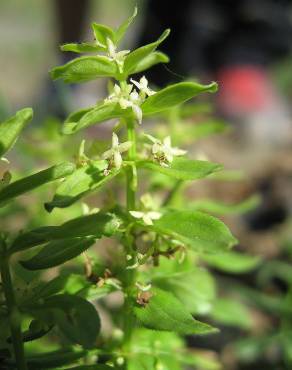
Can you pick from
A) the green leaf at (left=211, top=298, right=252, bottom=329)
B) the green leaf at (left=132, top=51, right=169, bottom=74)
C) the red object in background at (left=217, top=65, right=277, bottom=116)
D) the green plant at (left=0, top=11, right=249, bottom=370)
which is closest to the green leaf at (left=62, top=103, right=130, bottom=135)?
the green plant at (left=0, top=11, right=249, bottom=370)

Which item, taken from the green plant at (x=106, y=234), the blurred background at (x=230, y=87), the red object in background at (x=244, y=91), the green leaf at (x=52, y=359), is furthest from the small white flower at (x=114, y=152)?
the red object in background at (x=244, y=91)

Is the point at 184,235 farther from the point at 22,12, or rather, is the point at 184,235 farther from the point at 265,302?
the point at 22,12

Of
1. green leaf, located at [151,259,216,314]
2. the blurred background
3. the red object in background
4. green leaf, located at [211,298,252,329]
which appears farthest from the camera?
the red object in background

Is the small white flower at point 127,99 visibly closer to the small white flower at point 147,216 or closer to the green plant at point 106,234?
the green plant at point 106,234

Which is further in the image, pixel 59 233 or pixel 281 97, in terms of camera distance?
pixel 281 97

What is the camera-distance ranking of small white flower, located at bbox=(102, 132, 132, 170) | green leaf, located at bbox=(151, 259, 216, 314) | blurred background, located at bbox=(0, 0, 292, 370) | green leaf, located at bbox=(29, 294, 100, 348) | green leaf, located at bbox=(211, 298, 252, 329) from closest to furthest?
green leaf, located at bbox=(29, 294, 100, 348)
small white flower, located at bbox=(102, 132, 132, 170)
green leaf, located at bbox=(151, 259, 216, 314)
green leaf, located at bbox=(211, 298, 252, 329)
blurred background, located at bbox=(0, 0, 292, 370)

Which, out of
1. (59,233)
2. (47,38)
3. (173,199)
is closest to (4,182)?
(59,233)

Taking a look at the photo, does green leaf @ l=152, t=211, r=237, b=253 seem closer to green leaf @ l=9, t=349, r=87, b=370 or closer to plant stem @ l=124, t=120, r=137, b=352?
plant stem @ l=124, t=120, r=137, b=352
